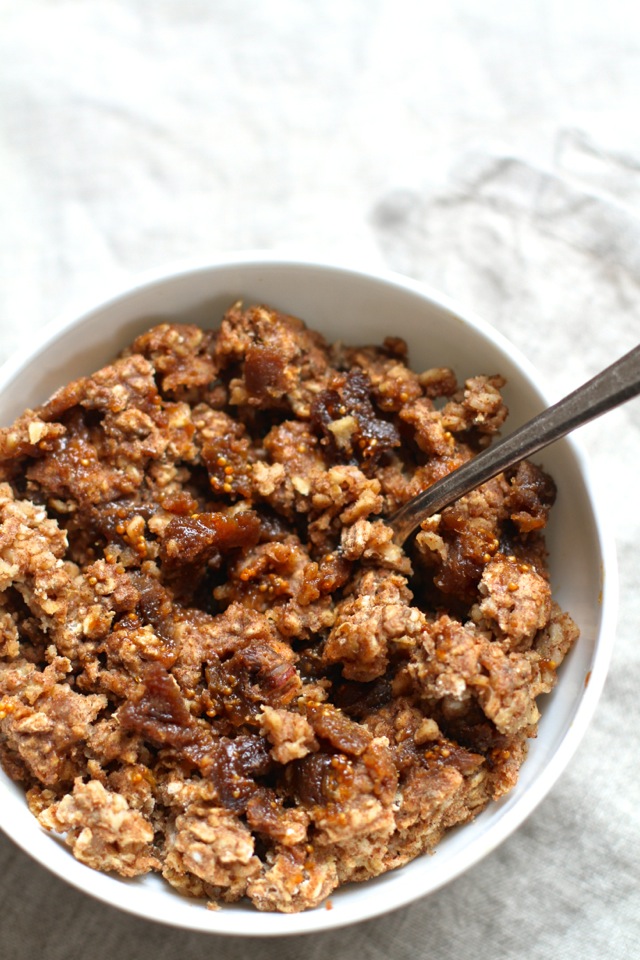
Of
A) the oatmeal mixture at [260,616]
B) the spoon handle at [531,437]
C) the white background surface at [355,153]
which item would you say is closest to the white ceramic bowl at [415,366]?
the oatmeal mixture at [260,616]

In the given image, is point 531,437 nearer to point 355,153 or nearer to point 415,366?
point 415,366

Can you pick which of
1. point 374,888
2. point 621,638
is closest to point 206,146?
point 621,638

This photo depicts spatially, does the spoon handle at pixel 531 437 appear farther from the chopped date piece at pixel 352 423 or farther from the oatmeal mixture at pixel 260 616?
the chopped date piece at pixel 352 423

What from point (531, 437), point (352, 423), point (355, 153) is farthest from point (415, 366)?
point (355, 153)

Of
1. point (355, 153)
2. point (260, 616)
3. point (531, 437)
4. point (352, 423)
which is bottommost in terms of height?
point (260, 616)

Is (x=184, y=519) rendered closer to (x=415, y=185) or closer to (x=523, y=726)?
(x=523, y=726)

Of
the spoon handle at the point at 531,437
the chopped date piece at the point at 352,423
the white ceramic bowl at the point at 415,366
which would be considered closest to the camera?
the spoon handle at the point at 531,437
